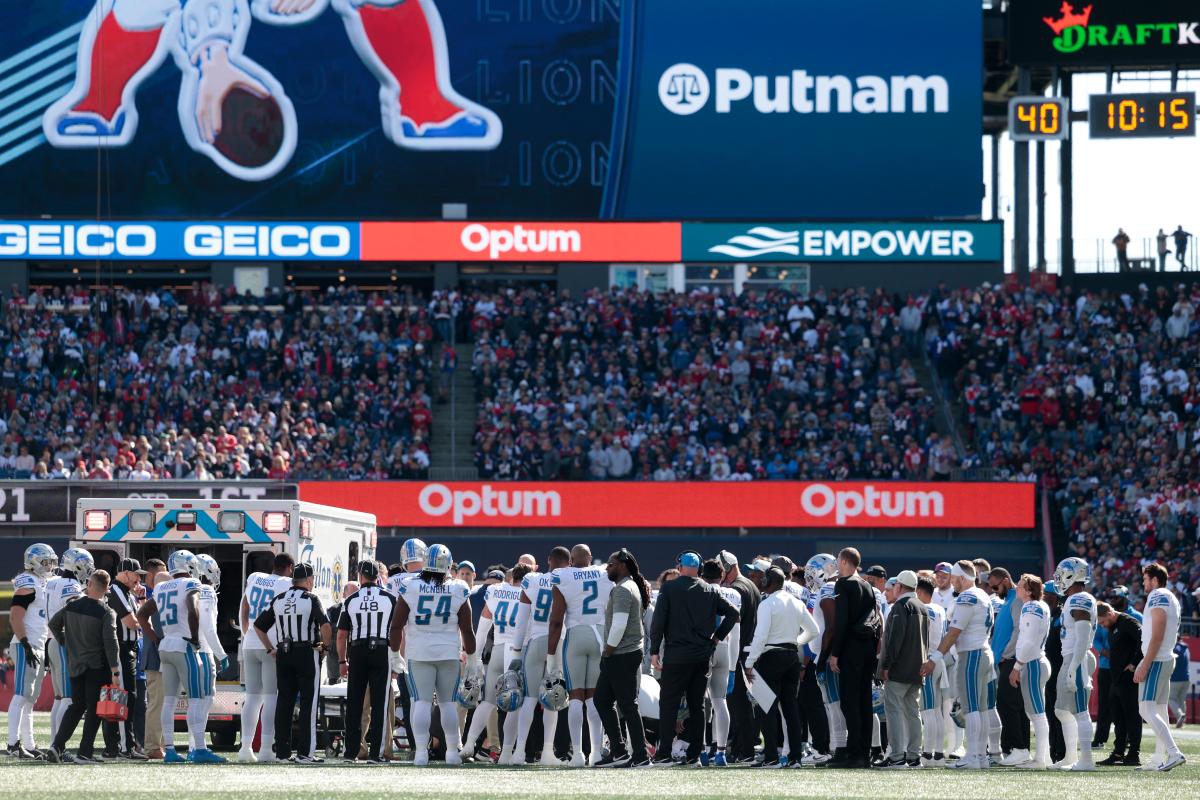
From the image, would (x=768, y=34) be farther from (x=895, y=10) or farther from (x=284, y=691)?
(x=284, y=691)

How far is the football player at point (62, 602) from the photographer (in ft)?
53.9

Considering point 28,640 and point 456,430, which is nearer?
point 28,640

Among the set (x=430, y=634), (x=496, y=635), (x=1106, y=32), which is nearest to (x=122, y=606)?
(x=430, y=634)

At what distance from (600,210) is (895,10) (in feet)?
24.0

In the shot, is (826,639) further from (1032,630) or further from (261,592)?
(261,592)

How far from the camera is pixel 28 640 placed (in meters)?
16.8

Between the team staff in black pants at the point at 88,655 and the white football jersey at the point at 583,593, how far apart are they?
140 inches

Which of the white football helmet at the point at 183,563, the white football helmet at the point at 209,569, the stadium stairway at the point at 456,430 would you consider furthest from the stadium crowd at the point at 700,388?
the white football helmet at the point at 183,563

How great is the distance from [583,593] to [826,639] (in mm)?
1990

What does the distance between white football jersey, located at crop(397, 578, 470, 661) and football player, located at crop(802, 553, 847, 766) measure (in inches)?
116

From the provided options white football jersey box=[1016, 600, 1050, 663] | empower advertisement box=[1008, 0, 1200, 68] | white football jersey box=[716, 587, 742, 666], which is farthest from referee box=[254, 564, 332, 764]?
empower advertisement box=[1008, 0, 1200, 68]

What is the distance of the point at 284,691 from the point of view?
16656 millimetres

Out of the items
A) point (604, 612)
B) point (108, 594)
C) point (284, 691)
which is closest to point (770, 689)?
point (604, 612)

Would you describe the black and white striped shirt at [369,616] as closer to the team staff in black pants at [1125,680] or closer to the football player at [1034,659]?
the football player at [1034,659]
